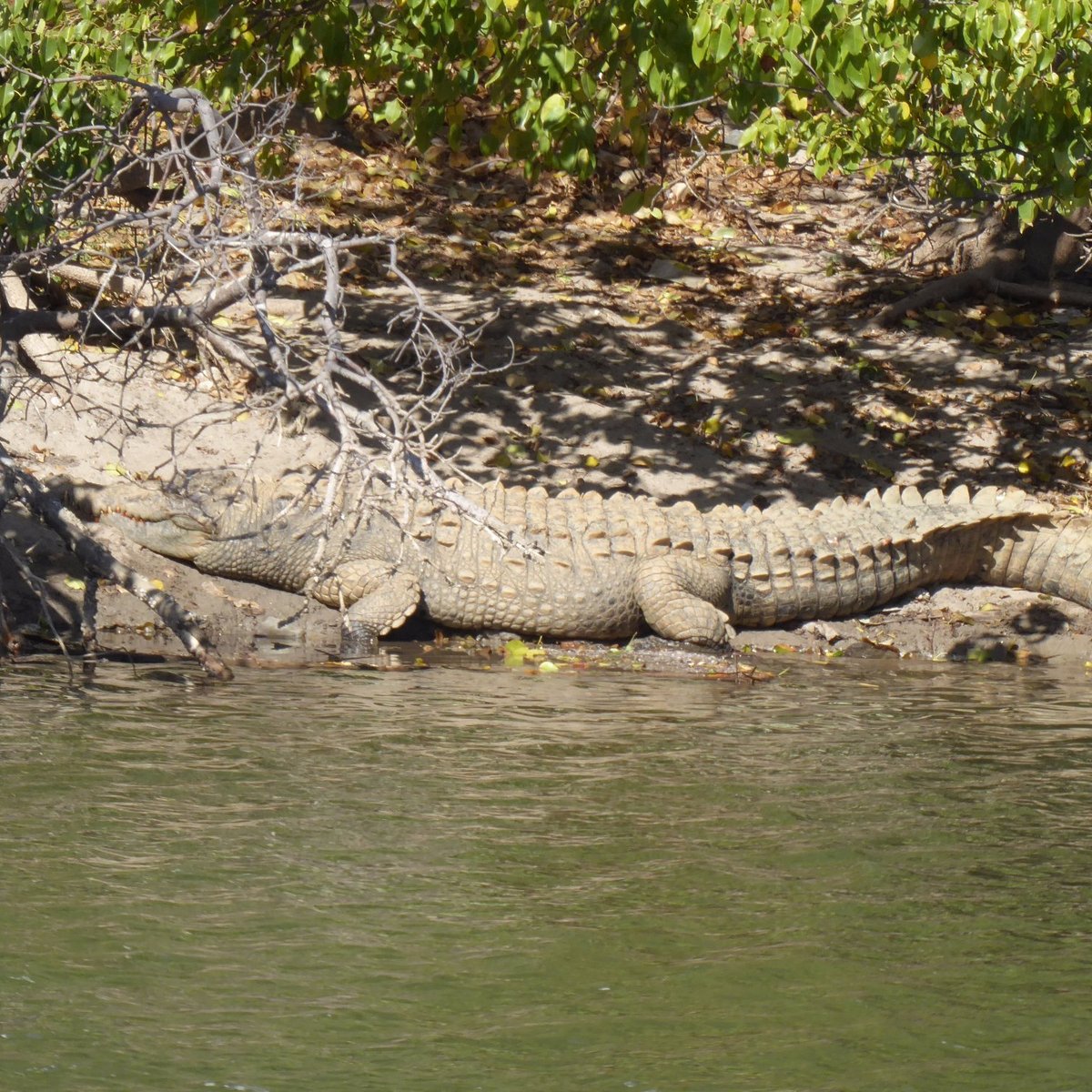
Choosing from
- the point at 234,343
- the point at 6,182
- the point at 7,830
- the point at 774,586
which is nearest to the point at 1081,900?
the point at 7,830

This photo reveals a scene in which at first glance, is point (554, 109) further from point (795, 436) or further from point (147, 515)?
point (795, 436)

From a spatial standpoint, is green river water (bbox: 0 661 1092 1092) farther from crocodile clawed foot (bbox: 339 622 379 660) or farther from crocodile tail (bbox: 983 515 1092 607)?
crocodile tail (bbox: 983 515 1092 607)

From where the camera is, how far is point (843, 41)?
6.50 metres

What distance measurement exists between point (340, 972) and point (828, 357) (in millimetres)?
8662

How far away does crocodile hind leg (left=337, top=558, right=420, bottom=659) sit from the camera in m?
→ 8.46

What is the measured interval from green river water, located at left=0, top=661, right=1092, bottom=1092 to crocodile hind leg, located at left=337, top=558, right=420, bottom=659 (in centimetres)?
104

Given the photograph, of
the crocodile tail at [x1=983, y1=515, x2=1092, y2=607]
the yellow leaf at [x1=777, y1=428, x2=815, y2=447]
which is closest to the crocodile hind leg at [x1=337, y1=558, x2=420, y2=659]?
the yellow leaf at [x1=777, y1=428, x2=815, y2=447]

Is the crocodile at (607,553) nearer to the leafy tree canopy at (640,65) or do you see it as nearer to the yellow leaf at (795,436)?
the yellow leaf at (795,436)

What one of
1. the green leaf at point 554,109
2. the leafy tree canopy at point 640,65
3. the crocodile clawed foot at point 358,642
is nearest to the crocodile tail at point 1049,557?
the leafy tree canopy at point 640,65

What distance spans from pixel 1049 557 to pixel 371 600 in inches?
157

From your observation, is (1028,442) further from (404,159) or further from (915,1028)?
(915,1028)

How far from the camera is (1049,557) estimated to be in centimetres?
928

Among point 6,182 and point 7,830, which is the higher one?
point 6,182

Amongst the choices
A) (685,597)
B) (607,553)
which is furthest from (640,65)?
(685,597)
